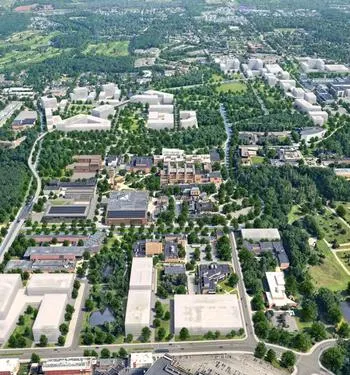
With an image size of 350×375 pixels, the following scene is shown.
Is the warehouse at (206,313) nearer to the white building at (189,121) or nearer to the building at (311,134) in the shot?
the building at (311,134)

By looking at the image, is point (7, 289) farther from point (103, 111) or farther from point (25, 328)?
point (103, 111)

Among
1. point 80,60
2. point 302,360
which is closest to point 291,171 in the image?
point 302,360

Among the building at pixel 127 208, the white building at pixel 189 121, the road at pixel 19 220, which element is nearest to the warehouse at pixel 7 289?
the road at pixel 19 220

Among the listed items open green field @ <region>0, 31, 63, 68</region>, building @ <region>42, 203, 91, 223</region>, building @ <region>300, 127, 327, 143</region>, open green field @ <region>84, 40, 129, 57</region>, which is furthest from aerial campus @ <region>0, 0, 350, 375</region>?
open green field @ <region>84, 40, 129, 57</region>

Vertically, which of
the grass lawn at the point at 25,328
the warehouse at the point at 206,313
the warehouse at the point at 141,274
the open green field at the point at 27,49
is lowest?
the open green field at the point at 27,49

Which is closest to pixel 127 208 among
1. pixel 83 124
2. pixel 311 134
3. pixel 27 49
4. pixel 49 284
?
pixel 49 284

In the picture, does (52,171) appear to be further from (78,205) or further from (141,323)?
(141,323)
